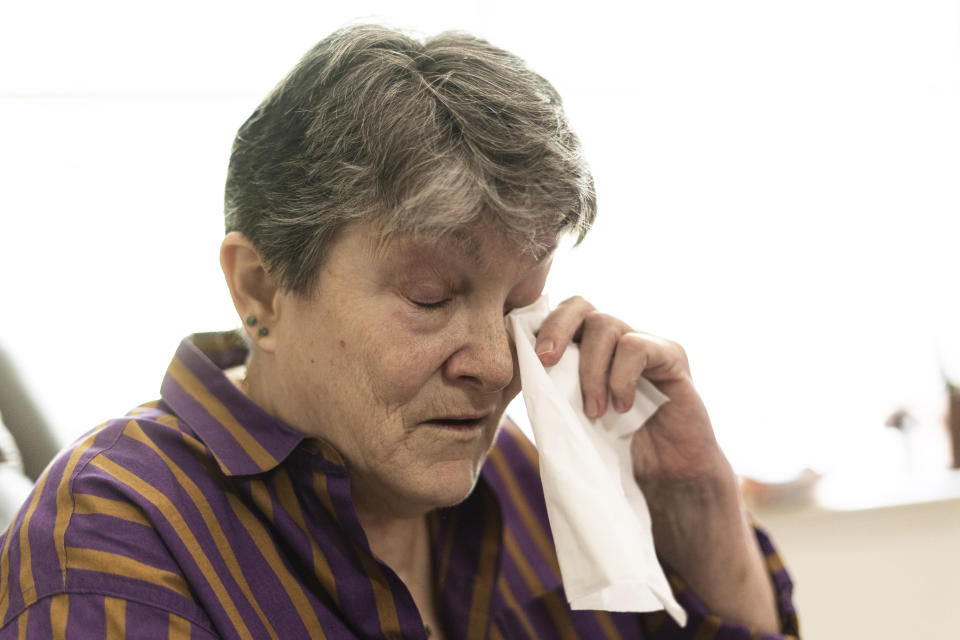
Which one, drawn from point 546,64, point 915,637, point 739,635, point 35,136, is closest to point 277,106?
point 739,635

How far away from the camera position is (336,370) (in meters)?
0.91

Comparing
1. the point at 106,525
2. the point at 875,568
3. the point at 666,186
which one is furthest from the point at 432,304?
the point at 875,568

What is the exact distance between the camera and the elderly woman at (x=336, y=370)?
83 centimetres

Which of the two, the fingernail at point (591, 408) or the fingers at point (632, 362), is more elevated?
the fingers at point (632, 362)

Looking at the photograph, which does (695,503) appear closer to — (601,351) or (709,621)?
(709,621)

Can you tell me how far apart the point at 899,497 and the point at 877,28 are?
1.19 m

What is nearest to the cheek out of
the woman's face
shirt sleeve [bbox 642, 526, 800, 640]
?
the woman's face

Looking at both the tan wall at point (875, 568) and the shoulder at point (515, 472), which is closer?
the shoulder at point (515, 472)

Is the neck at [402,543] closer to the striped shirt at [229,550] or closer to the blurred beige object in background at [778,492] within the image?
the striped shirt at [229,550]

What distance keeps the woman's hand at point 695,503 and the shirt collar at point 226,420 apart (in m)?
0.46

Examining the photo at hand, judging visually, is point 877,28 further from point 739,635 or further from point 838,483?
point 739,635

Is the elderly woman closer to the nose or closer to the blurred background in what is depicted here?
the nose

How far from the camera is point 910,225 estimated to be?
227 cm

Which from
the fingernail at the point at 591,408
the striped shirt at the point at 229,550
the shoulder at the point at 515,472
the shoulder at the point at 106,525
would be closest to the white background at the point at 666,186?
the shoulder at the point at 515,472
